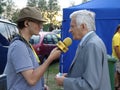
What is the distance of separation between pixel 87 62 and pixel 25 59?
0.54 meters

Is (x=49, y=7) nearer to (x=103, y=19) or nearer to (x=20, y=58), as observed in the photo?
(x=103, y=19)

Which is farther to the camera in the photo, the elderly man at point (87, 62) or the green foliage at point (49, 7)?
the green foliage at point (49, 7)

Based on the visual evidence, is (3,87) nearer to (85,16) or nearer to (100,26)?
(85,16)

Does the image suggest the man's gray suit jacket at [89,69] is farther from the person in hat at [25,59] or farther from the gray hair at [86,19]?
the person in hat at [25,59]

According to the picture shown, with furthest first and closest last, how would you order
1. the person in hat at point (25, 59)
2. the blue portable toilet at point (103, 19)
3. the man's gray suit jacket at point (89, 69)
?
the blue portable toilet at point (103, 19), the person in hat at point (25, 59), the man's gray suit jacket at point (89, 69)

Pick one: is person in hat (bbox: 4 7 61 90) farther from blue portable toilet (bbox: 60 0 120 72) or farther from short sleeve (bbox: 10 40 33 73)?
blue portable toilet (bbox: 60 0 120 72)

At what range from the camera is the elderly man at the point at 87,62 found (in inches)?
122

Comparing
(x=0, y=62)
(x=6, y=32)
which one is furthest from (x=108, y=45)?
(x=0, y=62)

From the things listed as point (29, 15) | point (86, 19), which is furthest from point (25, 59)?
point (86, 19)

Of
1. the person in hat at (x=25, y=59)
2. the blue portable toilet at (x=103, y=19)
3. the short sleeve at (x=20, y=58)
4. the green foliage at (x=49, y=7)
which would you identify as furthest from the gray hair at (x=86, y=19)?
the green foliage at (x=49, y=7)

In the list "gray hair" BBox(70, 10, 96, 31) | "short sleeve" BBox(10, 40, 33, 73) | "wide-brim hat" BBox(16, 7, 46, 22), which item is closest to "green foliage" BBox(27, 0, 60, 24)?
"wide-brim hat" BBox(16, 7, 46, 22)

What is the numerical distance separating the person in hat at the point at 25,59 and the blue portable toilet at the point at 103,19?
21.6 feet

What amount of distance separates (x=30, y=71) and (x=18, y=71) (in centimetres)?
10

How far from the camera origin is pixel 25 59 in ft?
10.5
